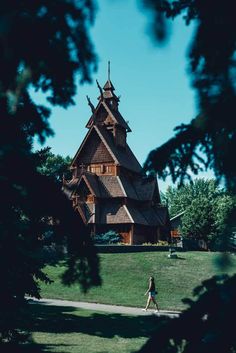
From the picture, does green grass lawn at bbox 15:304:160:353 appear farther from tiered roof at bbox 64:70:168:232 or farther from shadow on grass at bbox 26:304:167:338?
tiered roof at bbox 64:70:168:232

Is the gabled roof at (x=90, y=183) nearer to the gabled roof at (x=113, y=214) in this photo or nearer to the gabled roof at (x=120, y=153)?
the gabled roof at (x=113, y=214)

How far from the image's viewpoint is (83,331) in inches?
603

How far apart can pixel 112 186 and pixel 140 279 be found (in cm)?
1649

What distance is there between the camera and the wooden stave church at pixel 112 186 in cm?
4081

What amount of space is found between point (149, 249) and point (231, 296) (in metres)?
34.8

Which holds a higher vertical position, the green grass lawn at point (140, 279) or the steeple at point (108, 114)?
the steeple at point (108, 114)

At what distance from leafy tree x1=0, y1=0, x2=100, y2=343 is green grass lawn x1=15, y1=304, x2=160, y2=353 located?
6658 mm

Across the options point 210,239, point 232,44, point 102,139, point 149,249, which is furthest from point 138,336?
point 210,239

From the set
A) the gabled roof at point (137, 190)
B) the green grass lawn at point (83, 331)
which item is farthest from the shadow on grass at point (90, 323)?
the gabled roof at point (137, 190)

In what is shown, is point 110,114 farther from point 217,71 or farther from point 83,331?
point 217,71

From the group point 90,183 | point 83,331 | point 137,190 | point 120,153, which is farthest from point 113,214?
point 83,331

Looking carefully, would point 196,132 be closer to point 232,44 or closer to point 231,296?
point 232,44

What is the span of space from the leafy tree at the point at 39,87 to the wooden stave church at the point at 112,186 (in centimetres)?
3420

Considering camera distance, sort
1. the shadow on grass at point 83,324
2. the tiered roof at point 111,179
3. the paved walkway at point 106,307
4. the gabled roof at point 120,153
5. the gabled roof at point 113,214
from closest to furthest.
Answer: the shadow on grass at point 83,324
the paved walkway at point 106,307
the gabled roof at point 113,214
the tiered roof at point 111,179
the gabled roof at point 120,153
